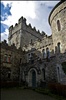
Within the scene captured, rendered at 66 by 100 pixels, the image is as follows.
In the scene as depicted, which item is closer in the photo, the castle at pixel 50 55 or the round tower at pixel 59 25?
the castle at pixel 50 55

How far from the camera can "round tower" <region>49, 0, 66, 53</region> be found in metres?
15.8

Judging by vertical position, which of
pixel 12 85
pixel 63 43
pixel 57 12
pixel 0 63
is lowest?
pixel 12 85

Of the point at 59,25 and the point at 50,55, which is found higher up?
the point at 59,25

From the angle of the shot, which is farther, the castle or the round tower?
the round tower

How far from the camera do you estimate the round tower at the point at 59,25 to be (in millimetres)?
15817

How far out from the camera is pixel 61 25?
16.5 metres

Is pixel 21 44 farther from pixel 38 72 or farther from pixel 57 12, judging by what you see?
pixel 57 12

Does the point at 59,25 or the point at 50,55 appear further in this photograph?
the point at 50,55

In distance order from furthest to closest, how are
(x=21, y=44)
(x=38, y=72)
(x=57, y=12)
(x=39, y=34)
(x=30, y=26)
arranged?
(x=39, y=34) < (x=30, y=26) < (x=21, y=44) < (x=38, y=72) < (x=57, y=12)

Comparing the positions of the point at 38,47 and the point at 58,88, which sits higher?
the point at 38,47

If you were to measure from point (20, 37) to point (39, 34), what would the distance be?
710 cm

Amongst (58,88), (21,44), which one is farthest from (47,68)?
(21,44)

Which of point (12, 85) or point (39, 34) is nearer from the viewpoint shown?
point (12, 85)

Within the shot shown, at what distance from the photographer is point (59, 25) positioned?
55.8 feet
